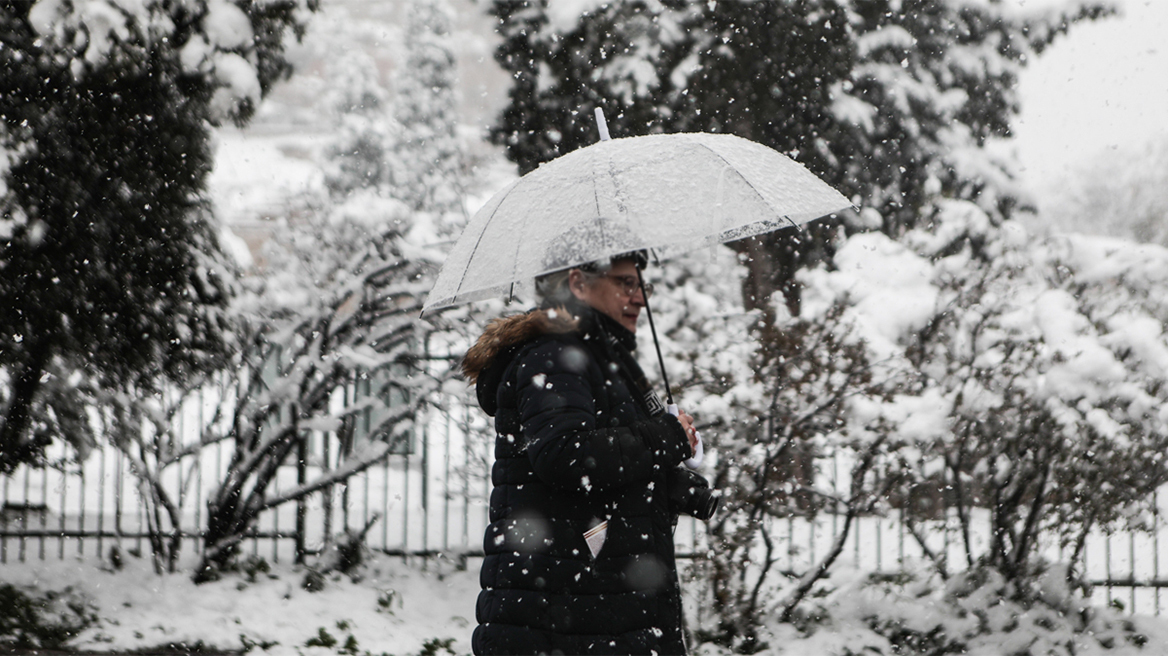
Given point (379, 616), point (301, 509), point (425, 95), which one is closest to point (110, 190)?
point (301, 509)

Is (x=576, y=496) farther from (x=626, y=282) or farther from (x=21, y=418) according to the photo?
(x=21, y=418)

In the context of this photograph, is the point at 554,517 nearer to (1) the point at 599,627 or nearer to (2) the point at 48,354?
(1) the point at 599,627

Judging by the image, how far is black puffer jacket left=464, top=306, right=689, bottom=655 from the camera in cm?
212

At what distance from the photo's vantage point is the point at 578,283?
2383 mm

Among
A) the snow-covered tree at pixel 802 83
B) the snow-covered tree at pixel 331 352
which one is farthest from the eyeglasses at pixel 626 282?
the snow-covered tree at pixel 802 83

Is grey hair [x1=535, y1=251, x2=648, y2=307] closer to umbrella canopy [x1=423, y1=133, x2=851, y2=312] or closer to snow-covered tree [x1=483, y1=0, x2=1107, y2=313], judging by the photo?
umbrella canopy [x1=423, y1=133, x2=851, y2=312]

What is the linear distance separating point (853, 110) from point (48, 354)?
6.59m

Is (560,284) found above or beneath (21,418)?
above

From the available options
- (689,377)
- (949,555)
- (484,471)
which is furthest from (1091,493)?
(484,471)

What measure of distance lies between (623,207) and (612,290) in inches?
8.1

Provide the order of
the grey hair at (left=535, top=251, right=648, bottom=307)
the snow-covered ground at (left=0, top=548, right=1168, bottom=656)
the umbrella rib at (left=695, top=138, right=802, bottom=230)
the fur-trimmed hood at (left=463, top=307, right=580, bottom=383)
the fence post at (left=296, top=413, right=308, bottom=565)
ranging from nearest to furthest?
the fur-trimmed hood at (left=463, top=307, right=580, bottom=383) → the grey hair at (left=535, top=251, right=648, bottom=307) → the umbrella rib at (left=695, top=138, right=802, bottom=230) → the snow-covered ground at (left=0, top=548, right=1168, bottom=656) → the fence post at (left=296, top=413, right=308, bottom=565)

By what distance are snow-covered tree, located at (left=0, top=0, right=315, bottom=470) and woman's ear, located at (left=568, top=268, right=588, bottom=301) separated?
3.58 metres

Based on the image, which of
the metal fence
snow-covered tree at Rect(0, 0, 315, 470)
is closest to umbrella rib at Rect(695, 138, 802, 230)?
the metal fence

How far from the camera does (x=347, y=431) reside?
598 cm
